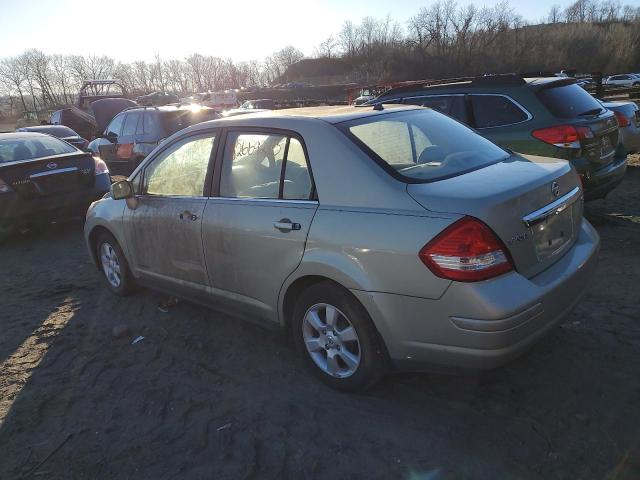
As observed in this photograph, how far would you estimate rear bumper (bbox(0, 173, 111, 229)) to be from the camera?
683 centimetres

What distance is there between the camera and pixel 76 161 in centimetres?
752

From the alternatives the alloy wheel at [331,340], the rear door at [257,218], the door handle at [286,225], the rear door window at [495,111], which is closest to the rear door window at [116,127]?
the rear door window at [495,111]

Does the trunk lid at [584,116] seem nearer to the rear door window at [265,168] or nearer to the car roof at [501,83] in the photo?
the car roof at [501,83]

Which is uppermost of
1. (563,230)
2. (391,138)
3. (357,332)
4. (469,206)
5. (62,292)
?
(391,138)

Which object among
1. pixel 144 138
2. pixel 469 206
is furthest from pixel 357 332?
pixel 144 138

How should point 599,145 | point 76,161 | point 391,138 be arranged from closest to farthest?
point 391,138, point 599,145, point 76,161

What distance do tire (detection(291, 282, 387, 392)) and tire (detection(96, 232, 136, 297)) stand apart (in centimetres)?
231

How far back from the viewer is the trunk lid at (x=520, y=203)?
2.49m

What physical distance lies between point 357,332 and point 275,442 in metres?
0.74

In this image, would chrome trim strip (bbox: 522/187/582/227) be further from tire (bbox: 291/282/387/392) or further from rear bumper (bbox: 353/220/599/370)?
tire (bbox: 291/282/387/392)

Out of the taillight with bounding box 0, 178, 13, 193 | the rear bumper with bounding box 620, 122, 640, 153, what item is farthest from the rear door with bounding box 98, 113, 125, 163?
the rear bumper with bounding box 620, 122, 640, 153

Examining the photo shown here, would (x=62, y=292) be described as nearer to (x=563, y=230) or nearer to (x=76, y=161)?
(x=76, y=161)

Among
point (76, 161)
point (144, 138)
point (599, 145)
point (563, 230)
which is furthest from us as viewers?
point (144, 138)

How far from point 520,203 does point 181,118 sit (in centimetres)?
878
